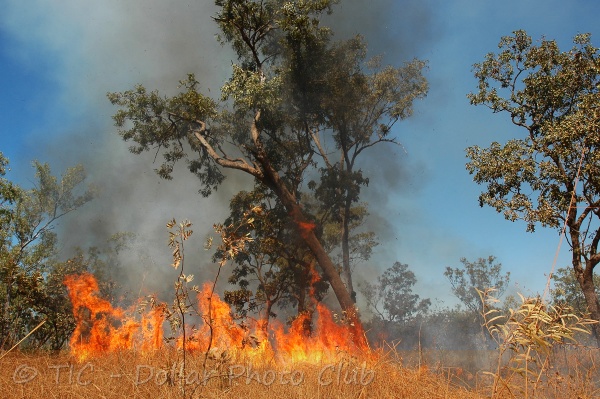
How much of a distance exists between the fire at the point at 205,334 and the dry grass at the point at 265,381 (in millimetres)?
469

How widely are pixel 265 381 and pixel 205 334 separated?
5.34 meters

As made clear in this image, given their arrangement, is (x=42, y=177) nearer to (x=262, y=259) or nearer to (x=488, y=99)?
(x=262, y=259)

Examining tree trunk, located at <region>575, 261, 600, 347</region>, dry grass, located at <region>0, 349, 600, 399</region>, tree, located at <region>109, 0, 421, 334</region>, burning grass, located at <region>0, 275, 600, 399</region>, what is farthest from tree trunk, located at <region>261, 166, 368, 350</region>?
dry grass, located at <region>0, 349, 600, 399</region>

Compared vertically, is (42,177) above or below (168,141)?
above

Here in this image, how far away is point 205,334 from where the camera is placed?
10.9 metres

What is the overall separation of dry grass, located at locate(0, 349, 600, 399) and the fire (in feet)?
1.54

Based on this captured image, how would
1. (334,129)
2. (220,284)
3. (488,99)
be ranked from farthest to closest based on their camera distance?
(220,284)
(334,129)
(488,99)

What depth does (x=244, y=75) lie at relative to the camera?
1641 centimetres

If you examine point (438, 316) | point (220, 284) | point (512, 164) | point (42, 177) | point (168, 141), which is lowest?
point (438, 316)

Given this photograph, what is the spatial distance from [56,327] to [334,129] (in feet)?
55.0

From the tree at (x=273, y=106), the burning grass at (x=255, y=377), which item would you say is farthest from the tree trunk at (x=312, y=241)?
the burning grass at (x=255, y=377)

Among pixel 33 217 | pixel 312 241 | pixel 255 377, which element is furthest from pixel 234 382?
pixel 33 217

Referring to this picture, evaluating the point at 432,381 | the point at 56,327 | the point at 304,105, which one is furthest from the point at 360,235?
the point at 432,381

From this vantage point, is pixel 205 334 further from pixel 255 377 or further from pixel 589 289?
pixel 589 289
